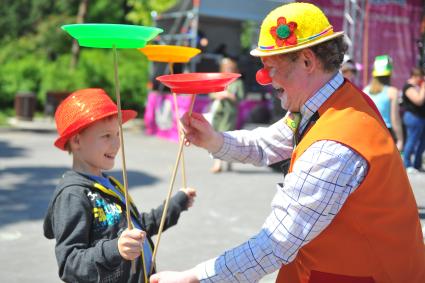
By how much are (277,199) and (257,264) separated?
200 millimetres

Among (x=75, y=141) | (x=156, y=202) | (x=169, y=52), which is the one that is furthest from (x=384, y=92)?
(x=75, y=141)

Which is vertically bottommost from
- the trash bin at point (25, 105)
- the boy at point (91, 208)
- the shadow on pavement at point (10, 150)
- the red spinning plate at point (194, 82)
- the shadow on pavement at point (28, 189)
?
the trash bin at point (25, 105)

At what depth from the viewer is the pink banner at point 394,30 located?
39.1ft

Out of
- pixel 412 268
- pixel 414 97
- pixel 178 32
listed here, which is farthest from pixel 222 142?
pixel 178 32

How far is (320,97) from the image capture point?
184cm

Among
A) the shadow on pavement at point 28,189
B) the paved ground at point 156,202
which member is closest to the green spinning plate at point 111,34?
the paved ground at point 156,202

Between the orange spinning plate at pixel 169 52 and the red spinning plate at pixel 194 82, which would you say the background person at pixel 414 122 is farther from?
the red spinning plate at pixel 194 82

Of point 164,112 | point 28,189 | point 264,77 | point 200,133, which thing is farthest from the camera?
point 164,112

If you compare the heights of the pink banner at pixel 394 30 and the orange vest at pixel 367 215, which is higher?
the orange vest at pixel 367 215

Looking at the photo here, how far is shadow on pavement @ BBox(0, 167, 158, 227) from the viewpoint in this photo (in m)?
6.11

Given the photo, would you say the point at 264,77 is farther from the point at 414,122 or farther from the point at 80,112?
the point at 414,122

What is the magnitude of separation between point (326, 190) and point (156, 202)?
5121mm

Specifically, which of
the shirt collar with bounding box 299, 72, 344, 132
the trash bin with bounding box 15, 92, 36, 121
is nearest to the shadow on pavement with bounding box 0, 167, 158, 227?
the shirt collar with bounding box 299, 72, 344, 132

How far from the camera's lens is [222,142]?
8.07 ft
